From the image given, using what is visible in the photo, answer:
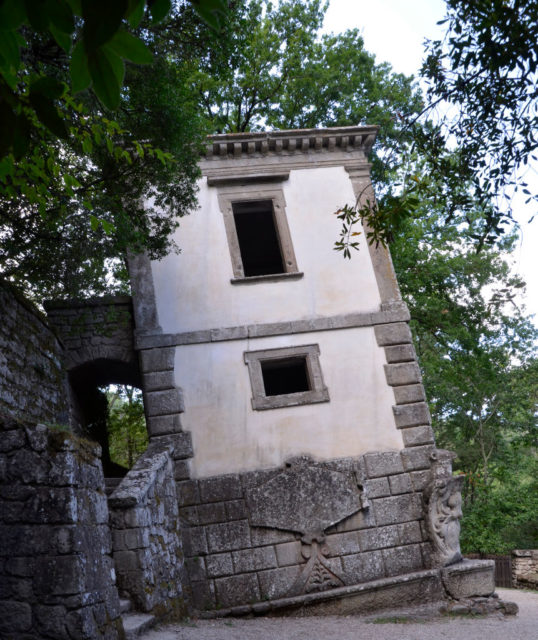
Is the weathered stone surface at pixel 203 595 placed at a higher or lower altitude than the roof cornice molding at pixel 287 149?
lower

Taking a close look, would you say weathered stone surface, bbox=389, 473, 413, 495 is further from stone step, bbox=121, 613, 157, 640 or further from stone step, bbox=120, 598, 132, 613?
stone step, bbox=120, 598, 132, 613

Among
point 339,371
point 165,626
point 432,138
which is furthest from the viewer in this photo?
point 339,371

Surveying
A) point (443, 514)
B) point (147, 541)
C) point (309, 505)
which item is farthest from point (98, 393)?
point (443, 514)

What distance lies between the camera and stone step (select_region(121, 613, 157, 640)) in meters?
5.40

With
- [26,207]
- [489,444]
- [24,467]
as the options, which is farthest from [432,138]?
[489,444]

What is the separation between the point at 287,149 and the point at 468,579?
7.13 meters

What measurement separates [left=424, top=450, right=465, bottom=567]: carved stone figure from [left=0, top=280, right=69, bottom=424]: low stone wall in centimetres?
525

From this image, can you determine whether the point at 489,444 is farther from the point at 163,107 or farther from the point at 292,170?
the point at 163,107

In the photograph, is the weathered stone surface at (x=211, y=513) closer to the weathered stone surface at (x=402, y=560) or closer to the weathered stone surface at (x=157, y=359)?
the weathered stone surface at (x=157, y=359)

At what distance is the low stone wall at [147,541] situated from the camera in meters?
6.37

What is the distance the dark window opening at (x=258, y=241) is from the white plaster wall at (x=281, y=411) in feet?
9.69

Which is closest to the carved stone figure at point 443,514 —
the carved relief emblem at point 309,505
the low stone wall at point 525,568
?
the carved relief emblem at point 309,505

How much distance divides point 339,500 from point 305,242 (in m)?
4.02

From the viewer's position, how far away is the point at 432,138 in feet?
17.6
